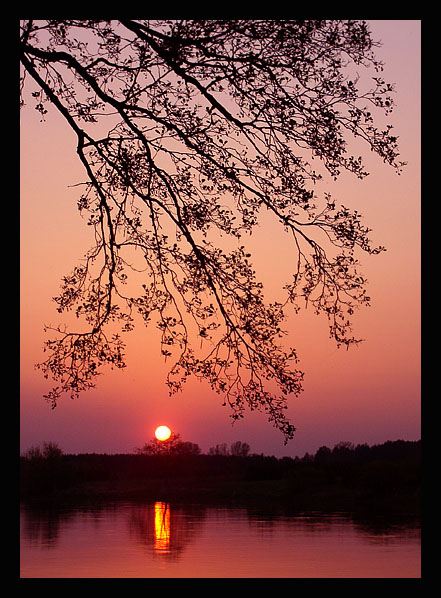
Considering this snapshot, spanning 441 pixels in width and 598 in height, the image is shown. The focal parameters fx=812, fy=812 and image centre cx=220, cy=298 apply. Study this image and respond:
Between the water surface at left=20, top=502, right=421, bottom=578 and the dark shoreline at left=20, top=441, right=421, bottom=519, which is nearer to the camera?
the water surface at left=20, top=502, right=421, bottom=578

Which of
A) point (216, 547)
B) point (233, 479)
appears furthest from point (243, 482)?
point (216, 547)

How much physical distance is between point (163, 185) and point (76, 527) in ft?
126

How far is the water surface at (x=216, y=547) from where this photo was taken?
24.6 meters

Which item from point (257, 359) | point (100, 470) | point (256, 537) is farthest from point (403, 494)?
point (257, 359)

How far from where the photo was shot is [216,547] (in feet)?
108

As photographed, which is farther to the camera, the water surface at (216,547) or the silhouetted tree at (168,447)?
the silhouetted tree at (168,447)

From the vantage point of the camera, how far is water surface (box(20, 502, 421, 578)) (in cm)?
2461

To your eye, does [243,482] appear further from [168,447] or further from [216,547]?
[216,547]

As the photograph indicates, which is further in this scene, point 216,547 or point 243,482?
point 243,482

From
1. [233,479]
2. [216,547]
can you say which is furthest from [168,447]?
[216,547]

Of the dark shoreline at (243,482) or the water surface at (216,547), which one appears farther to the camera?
the dark shoreline at (243,482)
